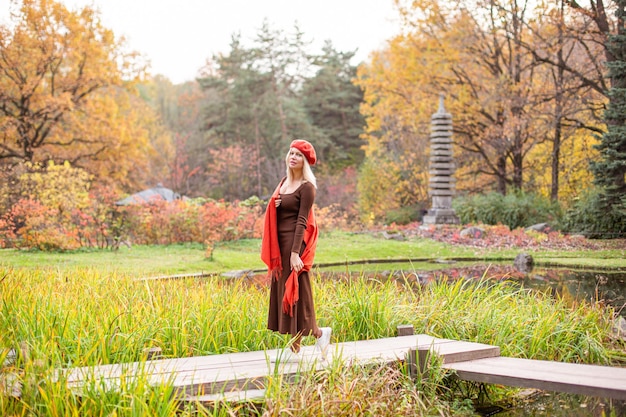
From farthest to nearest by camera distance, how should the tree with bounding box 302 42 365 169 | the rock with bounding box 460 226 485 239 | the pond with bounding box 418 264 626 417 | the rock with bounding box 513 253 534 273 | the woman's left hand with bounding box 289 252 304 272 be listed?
→ the tree with bounding box 302 42 365 169, the rock with bounding box 460 226 485 239, the rock with bounding box 513 253 534 273, the pond with bounding box 418 264 626 417, the woman's left hand with bounding box 289 252 304 272

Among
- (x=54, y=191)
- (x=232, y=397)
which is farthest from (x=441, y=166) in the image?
(x=232, y=397)

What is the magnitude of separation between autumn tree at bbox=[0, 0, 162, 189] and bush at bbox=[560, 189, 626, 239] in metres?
12.7

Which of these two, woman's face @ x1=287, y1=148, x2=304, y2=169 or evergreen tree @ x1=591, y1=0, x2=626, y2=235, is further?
evergreen tree @ x1=591, y1=0, x2=626, y2=235

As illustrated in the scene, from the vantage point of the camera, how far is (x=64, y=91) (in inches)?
773

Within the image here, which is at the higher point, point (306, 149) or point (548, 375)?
point (306, 149)

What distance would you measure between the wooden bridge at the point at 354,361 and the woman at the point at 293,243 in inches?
8.7

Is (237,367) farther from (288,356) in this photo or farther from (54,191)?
(54,191)

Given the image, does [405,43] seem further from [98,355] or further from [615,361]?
[98,355]

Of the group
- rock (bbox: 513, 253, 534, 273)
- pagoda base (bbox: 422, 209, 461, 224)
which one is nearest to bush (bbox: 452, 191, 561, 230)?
pagoda base (bbox: 422, 209, 461, 224)

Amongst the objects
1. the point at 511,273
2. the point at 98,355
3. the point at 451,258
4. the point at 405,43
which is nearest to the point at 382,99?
the point at 405,43

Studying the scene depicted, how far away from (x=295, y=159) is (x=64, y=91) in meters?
17.4

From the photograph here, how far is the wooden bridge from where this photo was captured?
3.43 metres

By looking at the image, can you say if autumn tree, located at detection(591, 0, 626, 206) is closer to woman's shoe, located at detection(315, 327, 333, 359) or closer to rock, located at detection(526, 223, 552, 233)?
rock, located at detection(526, 223, 552, 233)

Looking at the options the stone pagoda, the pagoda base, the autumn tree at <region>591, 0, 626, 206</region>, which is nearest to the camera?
the autumn tree at <region>591, 0, 626, 206</region>
